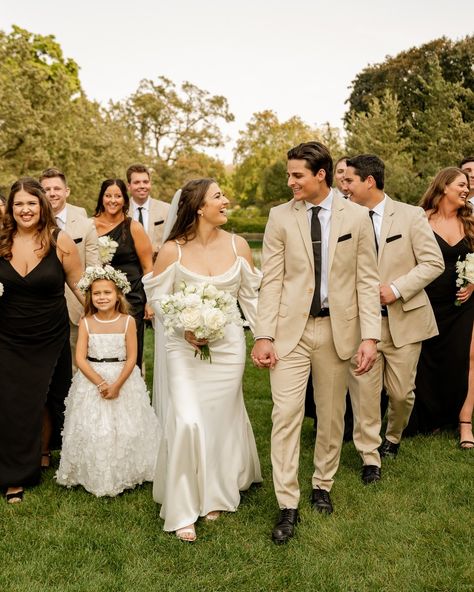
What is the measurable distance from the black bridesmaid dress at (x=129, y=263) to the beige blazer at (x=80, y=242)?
24.1 inches

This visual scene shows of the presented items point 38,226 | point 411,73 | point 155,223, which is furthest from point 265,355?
point 411,73

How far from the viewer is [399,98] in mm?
45312

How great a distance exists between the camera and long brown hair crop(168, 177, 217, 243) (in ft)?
17.7

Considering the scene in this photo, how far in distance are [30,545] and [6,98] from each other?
24.6 metres

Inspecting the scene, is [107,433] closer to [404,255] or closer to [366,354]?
[366,354]

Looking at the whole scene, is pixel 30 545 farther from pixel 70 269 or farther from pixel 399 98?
pixel 399 98

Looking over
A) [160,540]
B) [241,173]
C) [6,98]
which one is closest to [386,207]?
[160,540]

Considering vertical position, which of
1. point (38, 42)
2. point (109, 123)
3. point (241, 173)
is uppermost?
point (38, 42)

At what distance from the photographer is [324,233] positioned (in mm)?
4996

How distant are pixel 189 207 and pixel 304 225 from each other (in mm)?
1063

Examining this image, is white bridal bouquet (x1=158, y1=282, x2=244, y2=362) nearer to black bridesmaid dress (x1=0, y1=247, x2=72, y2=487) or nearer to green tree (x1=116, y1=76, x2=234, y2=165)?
black bridesmaid dress (x1=0, y1=247, x2=72, y2=487)

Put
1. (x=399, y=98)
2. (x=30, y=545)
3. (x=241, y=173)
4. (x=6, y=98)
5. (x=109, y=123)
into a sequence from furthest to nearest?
(x=241, y=173) < (x=399, y=98) < (x=109, y=123) < (x=6, y=98) < (x=30, y=545)

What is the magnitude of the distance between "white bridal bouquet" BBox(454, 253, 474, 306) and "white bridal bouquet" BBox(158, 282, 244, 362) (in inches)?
110

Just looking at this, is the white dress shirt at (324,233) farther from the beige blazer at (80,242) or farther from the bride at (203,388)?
the beige blazer at (80,242)
